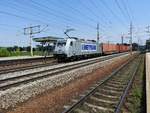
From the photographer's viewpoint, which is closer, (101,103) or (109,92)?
(101,103)

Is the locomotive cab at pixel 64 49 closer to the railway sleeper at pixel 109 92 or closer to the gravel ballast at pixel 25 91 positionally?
the gravel ballast at pixel 25 91

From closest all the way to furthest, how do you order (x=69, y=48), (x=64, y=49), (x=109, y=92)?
(x=109, y=92), (x=64, y=49), (x=69, y=48)

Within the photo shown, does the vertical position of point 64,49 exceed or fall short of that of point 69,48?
it falls short

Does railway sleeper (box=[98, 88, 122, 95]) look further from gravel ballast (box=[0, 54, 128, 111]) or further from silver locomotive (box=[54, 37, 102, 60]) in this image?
silver locomotive (box=[54, 37, 102, 60])

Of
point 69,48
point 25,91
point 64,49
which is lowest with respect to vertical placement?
point 25,91

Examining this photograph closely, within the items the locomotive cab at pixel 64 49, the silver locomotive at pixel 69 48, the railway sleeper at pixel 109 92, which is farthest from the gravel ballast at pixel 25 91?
the silver locomotive at pixel 69 48

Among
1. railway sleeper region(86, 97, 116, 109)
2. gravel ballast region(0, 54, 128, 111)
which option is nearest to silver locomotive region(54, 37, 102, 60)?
gravel ballast region(0, 54, 128, 111)

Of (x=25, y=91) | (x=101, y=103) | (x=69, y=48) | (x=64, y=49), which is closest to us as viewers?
(x=101, y=103)

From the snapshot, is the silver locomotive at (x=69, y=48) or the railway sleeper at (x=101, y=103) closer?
the railway sleeper at (x=101, y=103)

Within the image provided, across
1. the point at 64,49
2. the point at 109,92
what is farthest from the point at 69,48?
the point at 109,92

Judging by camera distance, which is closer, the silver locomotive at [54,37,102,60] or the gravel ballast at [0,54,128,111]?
the gravel ballast at [0,54,128,111]

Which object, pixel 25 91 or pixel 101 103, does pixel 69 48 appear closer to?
pixel 25 91

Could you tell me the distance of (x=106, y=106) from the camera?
9180 mm

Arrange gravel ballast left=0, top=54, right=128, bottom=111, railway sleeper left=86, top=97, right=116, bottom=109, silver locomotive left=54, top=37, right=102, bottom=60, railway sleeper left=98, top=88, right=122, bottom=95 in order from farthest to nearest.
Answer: silver locomotive left=54, top=37, right=102, bottom=60, railway sleeper left=98, top=88, right=122, bottom=95, gravel ballast left=0, top=54, right=128, bottom=111, railway sleeper left=86, top=97, right=116, bottom=109
